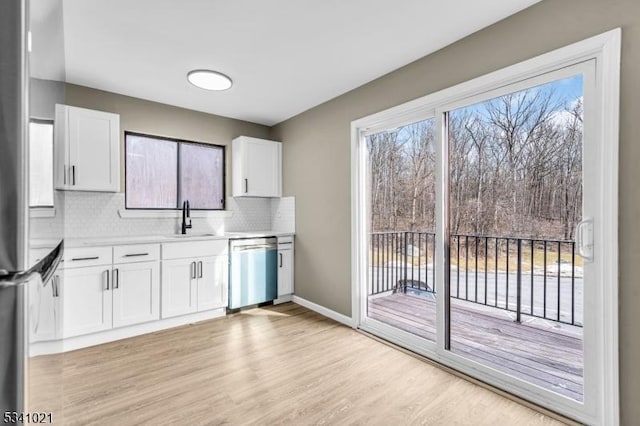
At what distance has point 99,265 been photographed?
9.39 feet

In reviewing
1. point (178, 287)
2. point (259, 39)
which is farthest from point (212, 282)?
point (259, 39)

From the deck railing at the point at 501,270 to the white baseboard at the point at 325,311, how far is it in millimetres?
678

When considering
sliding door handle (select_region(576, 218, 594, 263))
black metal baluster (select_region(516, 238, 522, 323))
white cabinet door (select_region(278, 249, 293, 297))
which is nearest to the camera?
sliding door handle (select_region(576, 218, 594, 263))

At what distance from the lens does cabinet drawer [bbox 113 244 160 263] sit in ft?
9.73

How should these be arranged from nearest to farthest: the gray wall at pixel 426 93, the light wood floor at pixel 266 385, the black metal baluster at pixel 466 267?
1. the gray wall at pixel 426 93
2. the light wood floor at pixel 266 385
3. the black metal baluster at pixel 466 267

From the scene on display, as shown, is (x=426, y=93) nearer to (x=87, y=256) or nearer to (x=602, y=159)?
(x=602, y=159)

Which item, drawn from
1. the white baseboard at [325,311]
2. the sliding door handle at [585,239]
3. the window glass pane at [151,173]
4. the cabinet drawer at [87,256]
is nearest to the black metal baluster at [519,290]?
the sliding door handle at [585,239]

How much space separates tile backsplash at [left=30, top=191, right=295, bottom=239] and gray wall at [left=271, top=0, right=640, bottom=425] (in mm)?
408

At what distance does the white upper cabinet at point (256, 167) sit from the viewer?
4.15 meters

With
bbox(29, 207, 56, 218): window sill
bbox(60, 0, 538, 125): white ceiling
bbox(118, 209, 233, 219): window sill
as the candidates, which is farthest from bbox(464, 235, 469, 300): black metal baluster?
bbox(118, 209, 233, 219): window sill

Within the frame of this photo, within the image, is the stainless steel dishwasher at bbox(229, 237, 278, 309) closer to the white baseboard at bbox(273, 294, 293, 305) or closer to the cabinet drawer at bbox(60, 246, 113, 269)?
the white baseboard at bbox(273, 294, 293, 305)

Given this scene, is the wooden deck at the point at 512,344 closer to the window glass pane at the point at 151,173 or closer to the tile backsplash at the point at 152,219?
the tile backsplash at the point at 152,219

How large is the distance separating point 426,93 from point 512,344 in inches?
82.0

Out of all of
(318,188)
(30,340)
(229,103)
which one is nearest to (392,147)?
(318,188)
